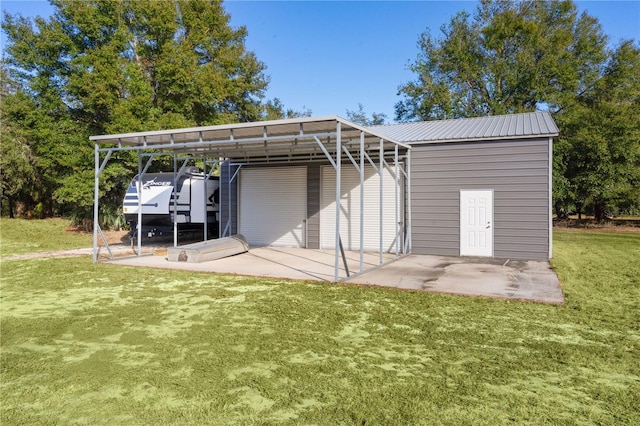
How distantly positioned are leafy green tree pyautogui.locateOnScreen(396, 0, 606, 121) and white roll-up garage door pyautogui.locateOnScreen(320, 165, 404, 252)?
15888 mm

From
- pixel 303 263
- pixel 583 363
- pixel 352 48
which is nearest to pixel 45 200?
pixel 352 48

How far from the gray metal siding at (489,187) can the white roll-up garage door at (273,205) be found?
3.73m

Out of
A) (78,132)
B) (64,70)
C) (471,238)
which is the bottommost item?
(471,238)

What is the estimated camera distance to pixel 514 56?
84.3 ft

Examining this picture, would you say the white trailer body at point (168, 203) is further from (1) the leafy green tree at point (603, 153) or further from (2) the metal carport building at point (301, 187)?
(1) the leafy green tree at point (603, 153)

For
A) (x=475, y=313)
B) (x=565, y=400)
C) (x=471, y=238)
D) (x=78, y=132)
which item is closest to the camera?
(x=565, y=400)

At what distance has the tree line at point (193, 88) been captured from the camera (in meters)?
18.0

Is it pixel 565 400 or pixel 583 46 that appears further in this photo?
pixel 583 46

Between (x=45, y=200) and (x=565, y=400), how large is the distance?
89.1 ft

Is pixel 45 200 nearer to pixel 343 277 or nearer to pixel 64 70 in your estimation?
pixel 64 70

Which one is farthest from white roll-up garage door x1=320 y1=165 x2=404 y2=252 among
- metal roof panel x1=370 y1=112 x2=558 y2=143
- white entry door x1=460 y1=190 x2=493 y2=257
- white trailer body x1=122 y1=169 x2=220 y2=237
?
white trailer body x1=122 y1=169 x2=220 y2=237

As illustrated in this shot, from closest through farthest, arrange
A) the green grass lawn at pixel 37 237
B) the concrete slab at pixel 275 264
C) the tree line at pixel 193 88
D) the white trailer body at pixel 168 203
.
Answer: the concrete slab at pixel 275 264 → the white trailer body at pixel 168 203 → the green grass lawn at pixel 37 237 → the tree line at pixel 193 88

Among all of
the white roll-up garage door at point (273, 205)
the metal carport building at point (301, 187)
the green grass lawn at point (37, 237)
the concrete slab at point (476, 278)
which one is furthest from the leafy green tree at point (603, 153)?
the green grass lawn at point (37, 237)

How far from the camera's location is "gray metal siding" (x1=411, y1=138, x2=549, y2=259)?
10328 millimetres
